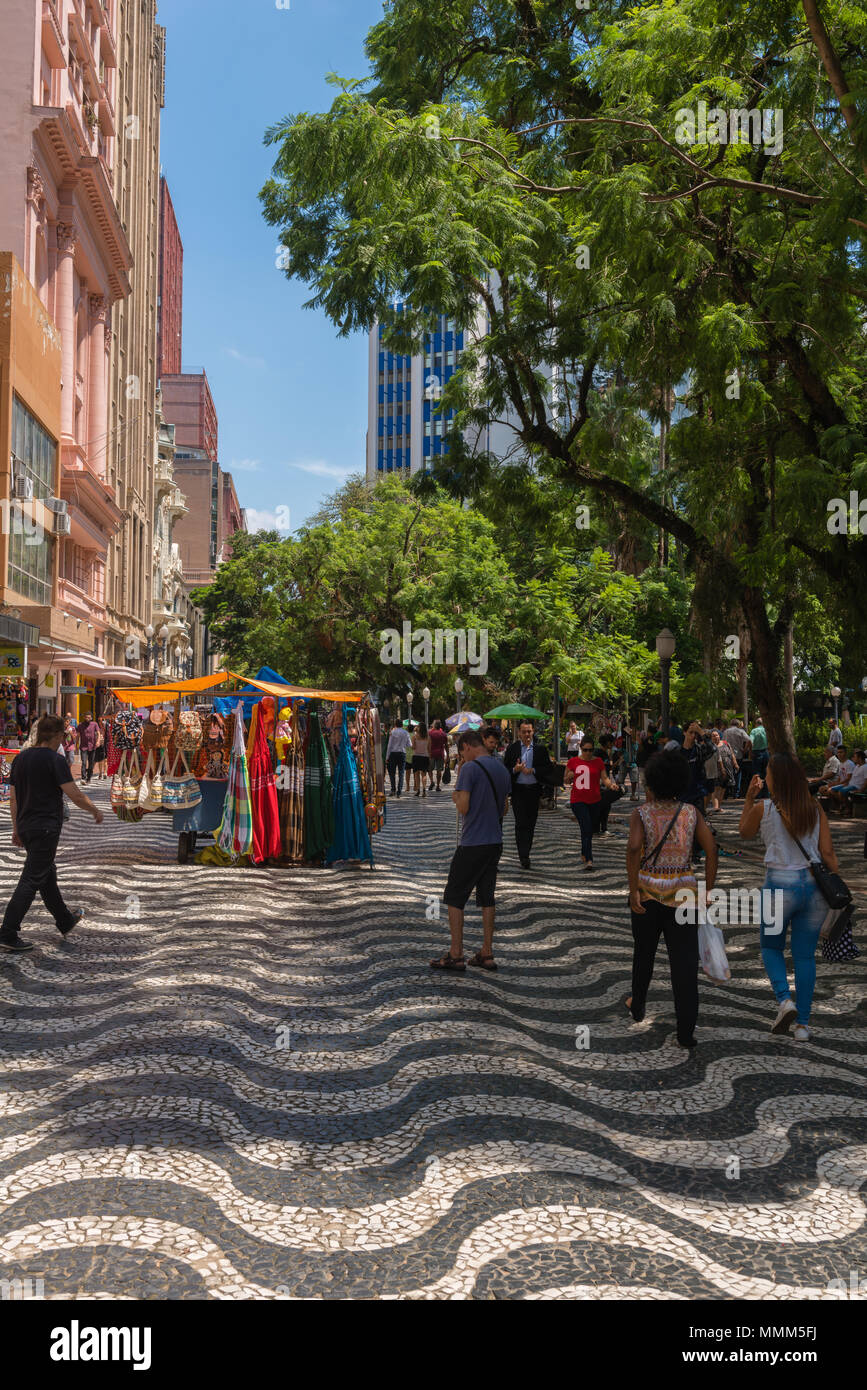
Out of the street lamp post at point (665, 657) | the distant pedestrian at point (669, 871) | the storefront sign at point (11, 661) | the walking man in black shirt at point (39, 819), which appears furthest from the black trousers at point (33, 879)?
the street lamp post at point (665, 657)

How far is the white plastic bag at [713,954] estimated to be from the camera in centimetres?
584

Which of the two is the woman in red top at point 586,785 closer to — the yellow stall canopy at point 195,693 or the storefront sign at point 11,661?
the yellow stall canopy at point 195,693

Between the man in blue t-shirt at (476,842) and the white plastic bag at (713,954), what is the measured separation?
1.79 m

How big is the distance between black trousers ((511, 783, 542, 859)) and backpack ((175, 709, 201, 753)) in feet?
12.4

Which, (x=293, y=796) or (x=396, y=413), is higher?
(x=396, y=413)

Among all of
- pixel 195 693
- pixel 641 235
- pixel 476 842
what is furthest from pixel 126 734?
pixel 641 235

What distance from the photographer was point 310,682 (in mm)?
42000

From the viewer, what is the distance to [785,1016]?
6.11 m

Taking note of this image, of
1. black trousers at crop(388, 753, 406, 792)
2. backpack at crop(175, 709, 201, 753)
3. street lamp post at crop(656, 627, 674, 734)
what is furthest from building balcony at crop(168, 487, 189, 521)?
backpack at crop(175, 709, 201, 753)

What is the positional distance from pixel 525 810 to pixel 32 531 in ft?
62.6

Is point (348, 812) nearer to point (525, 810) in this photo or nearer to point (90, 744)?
point (525, 810)

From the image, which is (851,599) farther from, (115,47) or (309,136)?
(115,47)
